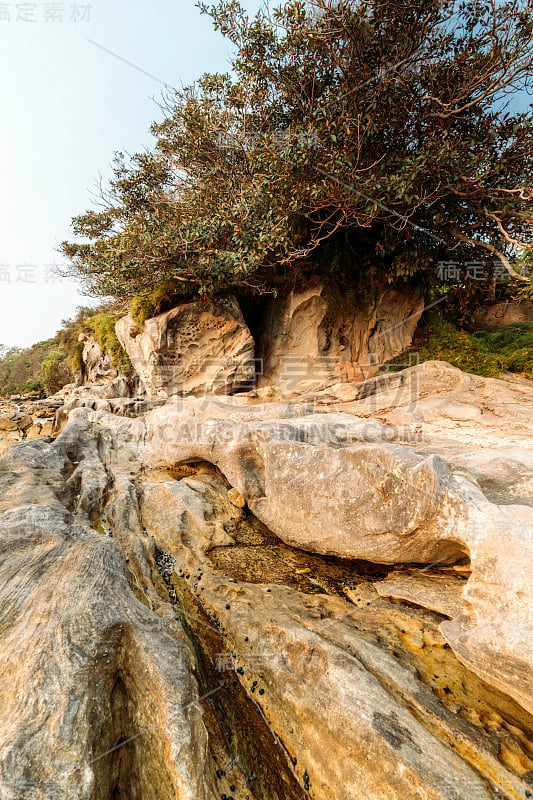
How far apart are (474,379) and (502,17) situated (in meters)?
7.43

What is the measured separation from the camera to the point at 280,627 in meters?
3.39

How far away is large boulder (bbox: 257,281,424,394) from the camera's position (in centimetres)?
1121

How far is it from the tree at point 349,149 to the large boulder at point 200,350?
3.09ft

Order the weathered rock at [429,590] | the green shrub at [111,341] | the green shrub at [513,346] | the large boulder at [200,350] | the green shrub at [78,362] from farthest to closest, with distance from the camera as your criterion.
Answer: the green shrub at [78,362] < the green shrub at [111,341] < the large boulder at [200,350] < the green shrub at [513,346] < the weathered rock at [429,590]

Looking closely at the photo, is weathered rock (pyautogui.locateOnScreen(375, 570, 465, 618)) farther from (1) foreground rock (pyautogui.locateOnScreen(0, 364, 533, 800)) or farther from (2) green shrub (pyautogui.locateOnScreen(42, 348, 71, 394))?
(2) green shrub (pyautogui.locateOnScreen(42, 348, 71, 394))

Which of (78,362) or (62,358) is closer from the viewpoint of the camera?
(78,362)

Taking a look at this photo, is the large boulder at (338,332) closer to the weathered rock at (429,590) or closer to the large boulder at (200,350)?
the large boulder at (200,350)

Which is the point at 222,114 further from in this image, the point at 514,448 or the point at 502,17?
the point at 514,448

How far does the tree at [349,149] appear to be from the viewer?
7.55m

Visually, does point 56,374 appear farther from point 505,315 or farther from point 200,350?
point 505,315

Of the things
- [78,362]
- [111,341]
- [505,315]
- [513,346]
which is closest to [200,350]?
[111,341]

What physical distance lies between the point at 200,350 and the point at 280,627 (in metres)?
8.77

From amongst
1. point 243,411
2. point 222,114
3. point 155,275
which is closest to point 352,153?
point 222,114

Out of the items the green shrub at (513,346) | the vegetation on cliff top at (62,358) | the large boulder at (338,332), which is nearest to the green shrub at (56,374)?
the vegetation on cliff top at (62,358)
